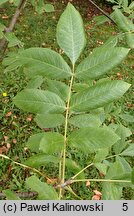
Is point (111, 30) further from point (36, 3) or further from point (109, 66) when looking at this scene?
point (109, 66)

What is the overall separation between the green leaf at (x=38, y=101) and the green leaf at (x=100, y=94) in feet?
0.18

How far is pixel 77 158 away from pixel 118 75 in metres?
2.04

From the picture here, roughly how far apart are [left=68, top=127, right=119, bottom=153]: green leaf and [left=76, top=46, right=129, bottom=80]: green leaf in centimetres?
16

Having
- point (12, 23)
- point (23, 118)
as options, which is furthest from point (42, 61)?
point (23, 118)

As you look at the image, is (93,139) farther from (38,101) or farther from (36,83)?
(36,83)

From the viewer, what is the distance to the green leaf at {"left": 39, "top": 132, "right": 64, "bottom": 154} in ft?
2.57

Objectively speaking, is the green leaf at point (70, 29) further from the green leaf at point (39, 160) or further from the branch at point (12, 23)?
the branch at point (12, 23)

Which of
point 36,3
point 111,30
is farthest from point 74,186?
point 111,30

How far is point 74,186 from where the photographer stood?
3111 mm

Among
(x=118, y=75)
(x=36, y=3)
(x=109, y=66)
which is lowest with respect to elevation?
(x=118, y=75)

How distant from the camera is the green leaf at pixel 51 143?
785mm

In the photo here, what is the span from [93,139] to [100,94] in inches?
4.6

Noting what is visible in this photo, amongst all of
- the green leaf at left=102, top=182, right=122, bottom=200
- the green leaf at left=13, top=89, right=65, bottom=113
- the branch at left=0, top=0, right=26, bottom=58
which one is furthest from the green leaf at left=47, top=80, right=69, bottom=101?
the branch at left=0, top=0, right=26, bottom=58

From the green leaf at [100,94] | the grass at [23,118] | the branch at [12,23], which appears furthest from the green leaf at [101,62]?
the grass at [23,118]
